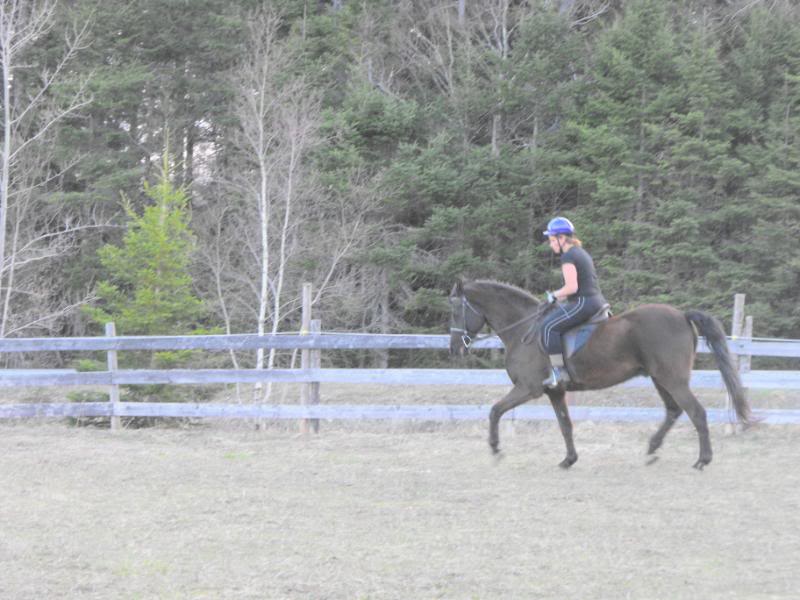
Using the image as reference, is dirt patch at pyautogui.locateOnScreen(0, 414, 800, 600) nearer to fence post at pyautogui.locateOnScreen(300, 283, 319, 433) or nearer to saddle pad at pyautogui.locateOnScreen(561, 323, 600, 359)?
fence post at pyautogui.locateOnScreen(300, 283, 319, 433)

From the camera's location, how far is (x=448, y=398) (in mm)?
24531

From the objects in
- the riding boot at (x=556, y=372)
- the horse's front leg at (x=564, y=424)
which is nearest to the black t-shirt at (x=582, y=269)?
the riding boot at (x=556, y=372)

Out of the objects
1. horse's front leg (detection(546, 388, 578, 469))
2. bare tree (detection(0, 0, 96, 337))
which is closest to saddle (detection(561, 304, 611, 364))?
horse's front leg (detection(546, 388, 578, 469))

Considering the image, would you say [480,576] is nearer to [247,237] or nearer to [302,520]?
[302,520]

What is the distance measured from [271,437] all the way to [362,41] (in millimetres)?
21003

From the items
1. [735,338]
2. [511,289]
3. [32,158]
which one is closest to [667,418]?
[511,289]

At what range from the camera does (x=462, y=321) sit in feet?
33.7

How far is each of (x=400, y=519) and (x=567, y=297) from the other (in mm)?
3141

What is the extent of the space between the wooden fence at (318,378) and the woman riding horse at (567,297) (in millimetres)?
2030

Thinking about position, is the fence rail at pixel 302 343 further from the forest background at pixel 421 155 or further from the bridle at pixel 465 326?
the forest background at pixel 421 155

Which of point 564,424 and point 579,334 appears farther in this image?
point 564,424

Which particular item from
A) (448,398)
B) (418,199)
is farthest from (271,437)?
(418,199)

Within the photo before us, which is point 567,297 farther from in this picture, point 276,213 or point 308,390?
point 276,213

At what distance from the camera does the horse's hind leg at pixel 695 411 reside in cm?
933
